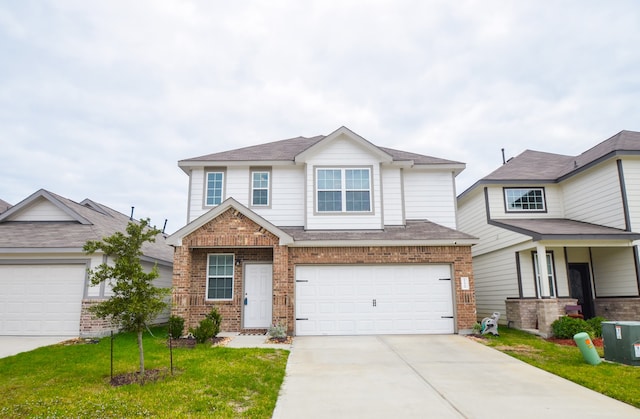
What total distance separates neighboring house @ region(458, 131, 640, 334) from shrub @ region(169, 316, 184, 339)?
34.7ft

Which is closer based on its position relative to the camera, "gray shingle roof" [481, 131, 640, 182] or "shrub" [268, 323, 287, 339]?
"shrub" [268, 323, 287, 339]

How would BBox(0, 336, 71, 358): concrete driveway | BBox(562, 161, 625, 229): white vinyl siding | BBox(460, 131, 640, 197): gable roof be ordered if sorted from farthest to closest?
BBox(460, 131, 640, 197): gable roof < BBox(562, 161, 625, 229): white vinyl siding < BBox(0, 336, 71, 358): concrete driveway

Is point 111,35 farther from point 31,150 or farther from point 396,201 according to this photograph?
point 31,150

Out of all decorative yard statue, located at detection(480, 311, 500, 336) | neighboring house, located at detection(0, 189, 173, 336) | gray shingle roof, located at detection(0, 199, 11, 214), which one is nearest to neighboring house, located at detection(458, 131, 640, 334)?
decorative yard statue, located at detection(480, 311, 500, 336)

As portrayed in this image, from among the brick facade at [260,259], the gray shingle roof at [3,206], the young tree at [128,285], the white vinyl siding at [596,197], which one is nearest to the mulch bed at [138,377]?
the young tree at [128,285]

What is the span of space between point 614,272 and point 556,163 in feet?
19.0

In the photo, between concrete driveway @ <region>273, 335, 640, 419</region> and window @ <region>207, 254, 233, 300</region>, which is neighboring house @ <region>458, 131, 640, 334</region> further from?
window @ <region>207, 254, 233, 300</region>

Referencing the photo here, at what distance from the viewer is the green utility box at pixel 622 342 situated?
8.02 meters

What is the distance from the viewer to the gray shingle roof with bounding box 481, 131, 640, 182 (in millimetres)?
13539

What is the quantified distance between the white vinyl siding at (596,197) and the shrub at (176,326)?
14.2 metres

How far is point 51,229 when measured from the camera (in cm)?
1344

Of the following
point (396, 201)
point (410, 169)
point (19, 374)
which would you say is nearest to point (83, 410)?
point (19, 374)

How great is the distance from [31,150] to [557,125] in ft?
103

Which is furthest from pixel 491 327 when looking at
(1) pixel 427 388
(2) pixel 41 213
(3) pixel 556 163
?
(2) pixel 41 213
